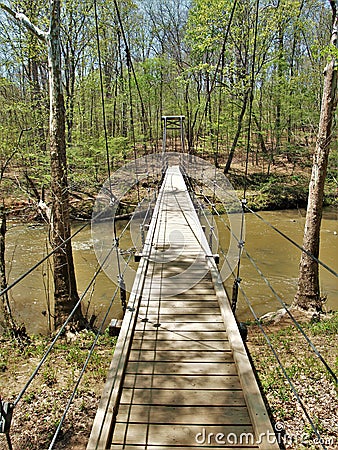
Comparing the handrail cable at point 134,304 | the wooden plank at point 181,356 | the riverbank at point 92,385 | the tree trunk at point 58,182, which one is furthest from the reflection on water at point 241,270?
the wooden plank at point 181,356

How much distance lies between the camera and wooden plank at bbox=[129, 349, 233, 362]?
1.60 metres

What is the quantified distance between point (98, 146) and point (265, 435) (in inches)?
318

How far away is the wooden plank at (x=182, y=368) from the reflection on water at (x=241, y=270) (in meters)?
1.91

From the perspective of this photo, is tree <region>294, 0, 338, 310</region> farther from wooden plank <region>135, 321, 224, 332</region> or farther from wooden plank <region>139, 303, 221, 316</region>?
wooden plank <region>135, 321, 224, 332</region>

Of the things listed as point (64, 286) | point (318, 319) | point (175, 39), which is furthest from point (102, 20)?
point (318, 319)

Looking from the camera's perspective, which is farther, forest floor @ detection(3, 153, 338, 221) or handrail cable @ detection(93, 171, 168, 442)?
forest floor @ detection(3, 153, 338, 221)

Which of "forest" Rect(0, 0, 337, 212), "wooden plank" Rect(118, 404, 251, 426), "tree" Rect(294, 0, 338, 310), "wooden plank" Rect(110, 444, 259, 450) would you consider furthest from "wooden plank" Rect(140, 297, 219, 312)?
"forest" Rect(0, 0, 337, 212)

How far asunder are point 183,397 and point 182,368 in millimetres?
184

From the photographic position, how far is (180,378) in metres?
1.48

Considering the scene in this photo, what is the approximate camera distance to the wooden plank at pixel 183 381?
143cm

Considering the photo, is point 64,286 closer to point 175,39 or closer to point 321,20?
point 321,20

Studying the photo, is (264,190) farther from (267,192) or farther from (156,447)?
(156,447)

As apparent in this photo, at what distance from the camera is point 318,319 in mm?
3352

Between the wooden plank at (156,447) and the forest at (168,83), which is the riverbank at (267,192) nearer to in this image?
the forest at (168,83)
